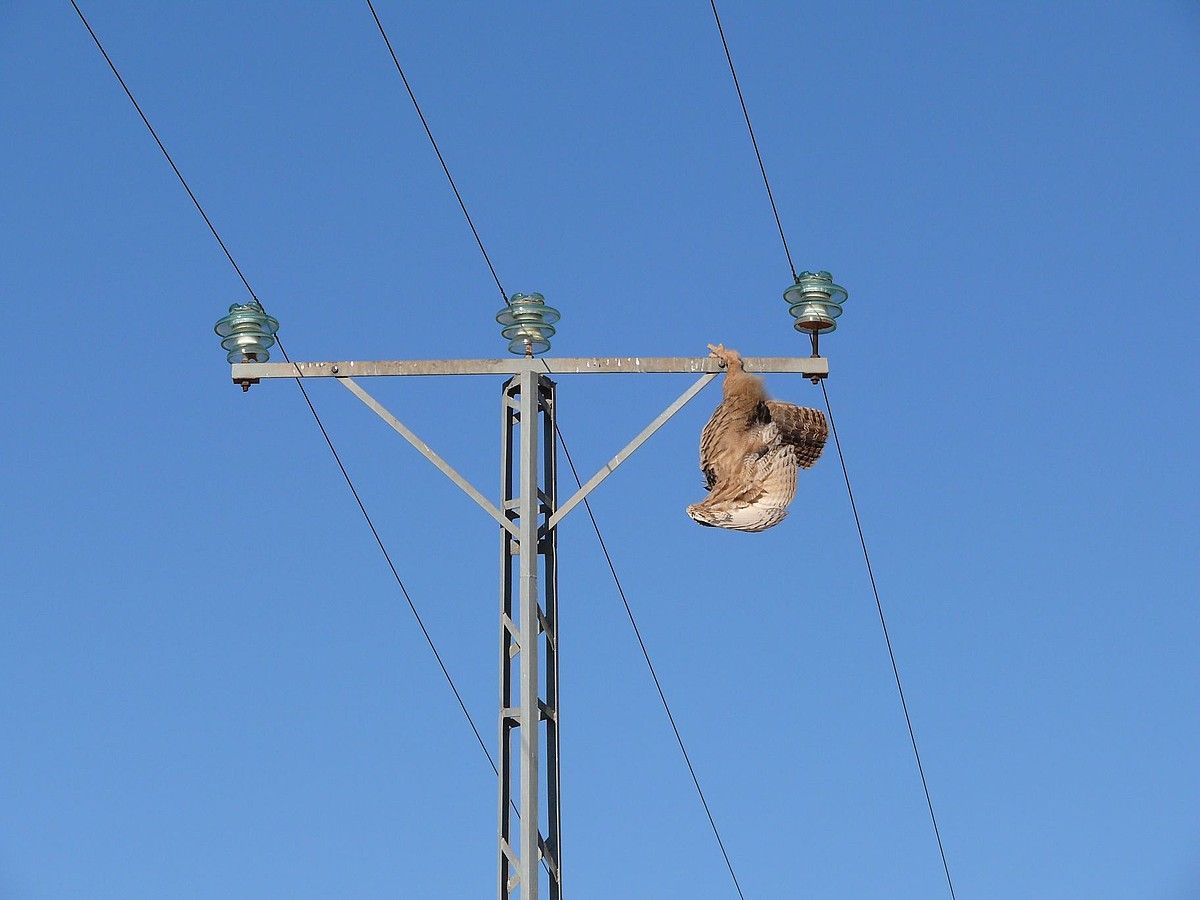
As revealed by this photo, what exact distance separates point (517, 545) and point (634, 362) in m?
1.31

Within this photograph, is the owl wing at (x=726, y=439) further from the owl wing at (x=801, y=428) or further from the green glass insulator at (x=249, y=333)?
the green glass insulator at (x=249, y=333)

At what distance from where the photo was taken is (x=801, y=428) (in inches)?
548

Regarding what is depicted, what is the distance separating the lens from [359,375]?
1404 centimetres

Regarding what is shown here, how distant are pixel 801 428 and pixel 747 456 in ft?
1.26

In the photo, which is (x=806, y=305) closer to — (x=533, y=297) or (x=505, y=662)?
(x=533, y=297)

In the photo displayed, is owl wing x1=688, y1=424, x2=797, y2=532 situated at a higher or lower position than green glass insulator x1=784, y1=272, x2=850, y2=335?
lower

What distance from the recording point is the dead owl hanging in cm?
1375

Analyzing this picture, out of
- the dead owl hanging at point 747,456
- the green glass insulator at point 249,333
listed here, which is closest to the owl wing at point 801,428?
the dead owl hanging at point 747,456

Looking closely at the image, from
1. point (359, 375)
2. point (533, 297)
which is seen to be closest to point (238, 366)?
point (359, 375)

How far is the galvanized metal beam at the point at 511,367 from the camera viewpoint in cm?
1384

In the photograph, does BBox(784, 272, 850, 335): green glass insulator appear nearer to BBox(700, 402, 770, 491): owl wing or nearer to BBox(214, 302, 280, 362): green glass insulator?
BBox(700, 402, 770, 491): owl wing

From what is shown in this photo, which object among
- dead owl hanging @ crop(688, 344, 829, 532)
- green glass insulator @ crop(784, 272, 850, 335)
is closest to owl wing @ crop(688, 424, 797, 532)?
dead owl hanging @ crop(688, 344, 829, 532)

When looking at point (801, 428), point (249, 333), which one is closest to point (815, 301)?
point (801, 428)

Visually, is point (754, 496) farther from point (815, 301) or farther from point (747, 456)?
→ point (815, 301)
